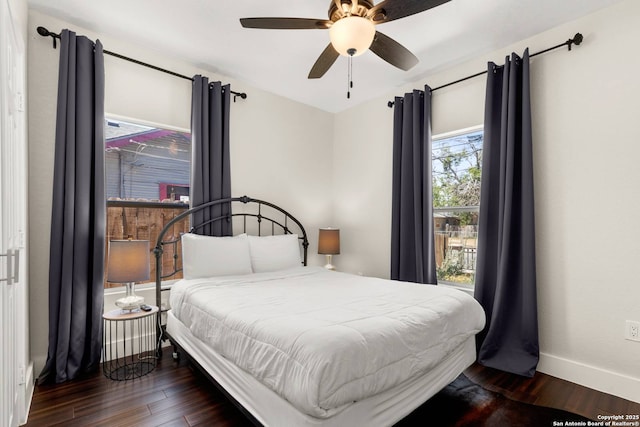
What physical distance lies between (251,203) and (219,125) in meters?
0.92

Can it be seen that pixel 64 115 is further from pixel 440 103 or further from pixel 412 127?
pixel 440 103

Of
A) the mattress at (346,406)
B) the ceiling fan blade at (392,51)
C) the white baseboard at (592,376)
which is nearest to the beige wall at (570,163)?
the white baseboard at (592,376)

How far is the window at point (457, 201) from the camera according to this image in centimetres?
334

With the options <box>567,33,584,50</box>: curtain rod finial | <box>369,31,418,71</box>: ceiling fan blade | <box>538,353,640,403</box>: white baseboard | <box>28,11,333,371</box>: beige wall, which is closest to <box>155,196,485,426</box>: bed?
<box>538,353,640,403</box>: white baseboard

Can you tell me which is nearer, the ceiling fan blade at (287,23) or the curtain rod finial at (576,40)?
the ceiling fan blade at (287,23)

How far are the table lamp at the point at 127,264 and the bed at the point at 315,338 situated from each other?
311 mm

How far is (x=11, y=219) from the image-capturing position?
1695mm

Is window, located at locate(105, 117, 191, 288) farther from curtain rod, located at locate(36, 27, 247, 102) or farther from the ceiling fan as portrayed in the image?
the ceiling fan

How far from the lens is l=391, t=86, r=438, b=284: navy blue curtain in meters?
3.41

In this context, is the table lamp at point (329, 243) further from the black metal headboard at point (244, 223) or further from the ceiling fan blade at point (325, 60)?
the ceiling fan blade at point (325, 60)

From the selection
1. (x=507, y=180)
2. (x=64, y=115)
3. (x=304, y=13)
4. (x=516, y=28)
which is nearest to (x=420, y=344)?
(x=507, y=180)

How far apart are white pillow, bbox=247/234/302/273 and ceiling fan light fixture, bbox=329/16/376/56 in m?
2.06

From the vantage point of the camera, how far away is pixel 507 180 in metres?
2.77

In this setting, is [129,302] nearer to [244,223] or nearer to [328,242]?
[244,223]
